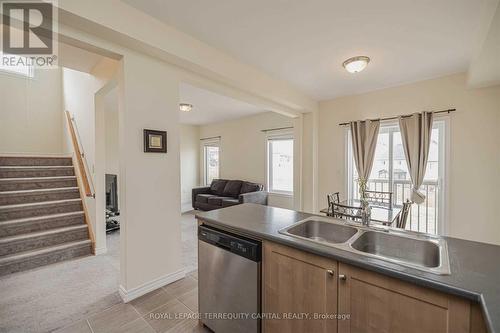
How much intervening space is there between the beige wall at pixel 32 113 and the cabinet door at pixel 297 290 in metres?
6.41

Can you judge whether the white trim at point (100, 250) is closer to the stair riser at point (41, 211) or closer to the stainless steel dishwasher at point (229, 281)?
the stair riser at point (41, 211)

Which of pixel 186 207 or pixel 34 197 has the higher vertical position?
pixel 34 197

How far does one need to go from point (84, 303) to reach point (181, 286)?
0.90m

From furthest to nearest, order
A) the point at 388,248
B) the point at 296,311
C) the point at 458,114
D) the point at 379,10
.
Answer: the point at 458,114
the point at 379,10
the point at 388,248
the point at 296,311

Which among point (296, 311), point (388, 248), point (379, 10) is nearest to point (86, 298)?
point (296, 311)

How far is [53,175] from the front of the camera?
158 inches

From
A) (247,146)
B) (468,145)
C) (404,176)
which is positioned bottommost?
(404,176)

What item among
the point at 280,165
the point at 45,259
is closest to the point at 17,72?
the point at 45,259

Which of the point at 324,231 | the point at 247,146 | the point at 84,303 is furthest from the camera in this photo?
the point at 247,146

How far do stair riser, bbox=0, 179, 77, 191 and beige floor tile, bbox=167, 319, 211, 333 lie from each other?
3530mm

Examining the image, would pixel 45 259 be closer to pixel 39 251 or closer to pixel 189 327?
pixel 39 251

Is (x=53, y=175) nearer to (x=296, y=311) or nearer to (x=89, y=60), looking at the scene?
(x=89, y=60)

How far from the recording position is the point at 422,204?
3543 millimetres

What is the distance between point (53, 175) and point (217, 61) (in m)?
3.88
